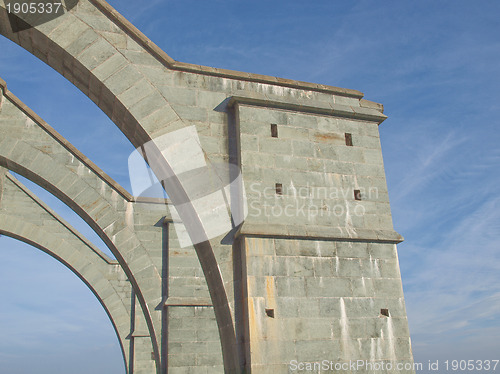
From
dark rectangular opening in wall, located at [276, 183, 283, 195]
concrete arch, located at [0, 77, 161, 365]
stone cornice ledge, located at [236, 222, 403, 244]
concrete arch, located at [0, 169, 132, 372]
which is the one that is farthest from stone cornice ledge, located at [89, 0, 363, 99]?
concrete arch, located at [0, 169, 132, 372]

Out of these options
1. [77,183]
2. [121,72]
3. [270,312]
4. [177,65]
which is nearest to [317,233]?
[270,312]

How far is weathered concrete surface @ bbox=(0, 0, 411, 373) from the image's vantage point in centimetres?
566

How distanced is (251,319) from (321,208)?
5.66 ft

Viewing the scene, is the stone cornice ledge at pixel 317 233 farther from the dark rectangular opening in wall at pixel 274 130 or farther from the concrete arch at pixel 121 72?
the dark rectangular opening in wall at pixel 274 130

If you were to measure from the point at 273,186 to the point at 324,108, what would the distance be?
4.70ft

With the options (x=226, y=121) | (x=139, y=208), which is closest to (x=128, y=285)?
(x=139, y=208)

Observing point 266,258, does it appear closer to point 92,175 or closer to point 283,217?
point 283,217

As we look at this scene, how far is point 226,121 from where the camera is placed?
636 centimetres

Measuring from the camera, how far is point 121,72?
19.6 ft

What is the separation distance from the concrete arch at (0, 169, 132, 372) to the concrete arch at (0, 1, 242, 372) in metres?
8.97

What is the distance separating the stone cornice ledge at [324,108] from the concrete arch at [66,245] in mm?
9988

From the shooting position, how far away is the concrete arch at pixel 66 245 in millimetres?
13906

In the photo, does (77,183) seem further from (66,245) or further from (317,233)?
(317,233)

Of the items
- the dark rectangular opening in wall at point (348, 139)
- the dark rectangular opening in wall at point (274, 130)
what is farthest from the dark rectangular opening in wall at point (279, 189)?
the dark rectangular opening in wall at point (348, 139)
